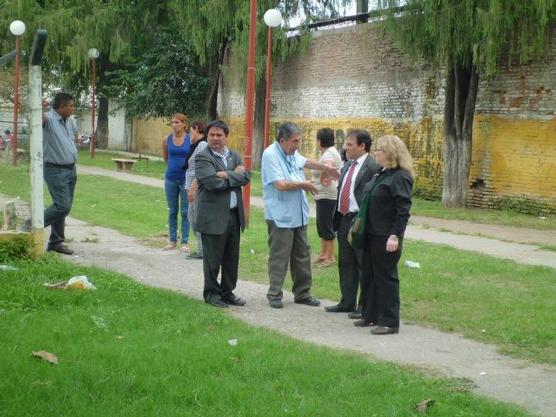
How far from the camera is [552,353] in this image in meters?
6.86

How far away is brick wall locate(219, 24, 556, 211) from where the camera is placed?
18.5 metres

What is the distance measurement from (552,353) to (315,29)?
21.6m

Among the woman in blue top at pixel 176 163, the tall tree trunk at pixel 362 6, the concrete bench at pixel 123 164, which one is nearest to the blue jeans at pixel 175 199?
the woman in blue top at pixel 176 163

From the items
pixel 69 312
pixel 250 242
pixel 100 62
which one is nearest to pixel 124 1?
pixel 100 62

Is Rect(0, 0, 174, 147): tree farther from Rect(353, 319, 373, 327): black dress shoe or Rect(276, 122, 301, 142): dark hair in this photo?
Rect(353, 319, 373, 327): black dress shoe

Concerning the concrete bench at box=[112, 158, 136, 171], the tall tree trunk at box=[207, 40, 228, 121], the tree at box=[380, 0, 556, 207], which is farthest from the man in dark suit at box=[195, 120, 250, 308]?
the tall tree trunk at box=[207, 40, 228, 121]

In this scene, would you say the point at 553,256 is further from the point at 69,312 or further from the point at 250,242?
the point at 69,312

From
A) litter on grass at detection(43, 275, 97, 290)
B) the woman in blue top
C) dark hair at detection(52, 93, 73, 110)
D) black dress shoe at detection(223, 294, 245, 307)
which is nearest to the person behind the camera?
litter on grass at detection(43, 275, 97, 290)

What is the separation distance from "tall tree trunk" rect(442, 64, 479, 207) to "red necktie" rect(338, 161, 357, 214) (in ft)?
36.8

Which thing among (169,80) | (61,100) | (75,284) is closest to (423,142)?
(61,100)

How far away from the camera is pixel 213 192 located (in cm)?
848

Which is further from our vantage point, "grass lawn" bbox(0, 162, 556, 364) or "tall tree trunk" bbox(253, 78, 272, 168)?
"tall tree trunk" bbox(253, 78, 272, 168)

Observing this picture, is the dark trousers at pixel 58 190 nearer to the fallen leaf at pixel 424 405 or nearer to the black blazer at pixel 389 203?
the black blazer at pixel 389 203

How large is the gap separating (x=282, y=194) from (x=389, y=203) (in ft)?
4.38
